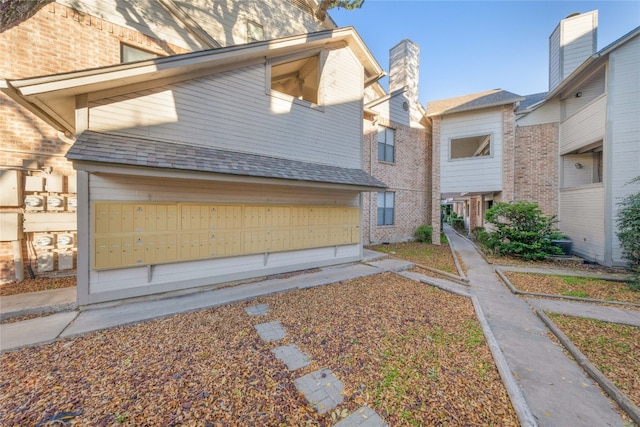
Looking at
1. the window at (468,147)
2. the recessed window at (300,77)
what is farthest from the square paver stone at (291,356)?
the window at (468,147)

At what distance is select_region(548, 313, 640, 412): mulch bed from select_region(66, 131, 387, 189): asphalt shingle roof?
5284mm

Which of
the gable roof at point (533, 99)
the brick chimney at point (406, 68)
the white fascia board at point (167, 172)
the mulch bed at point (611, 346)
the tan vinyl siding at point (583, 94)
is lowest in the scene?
the mulch bed at point (611, 346)

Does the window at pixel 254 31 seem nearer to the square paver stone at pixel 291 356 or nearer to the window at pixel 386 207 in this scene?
the window at pixel 386 207

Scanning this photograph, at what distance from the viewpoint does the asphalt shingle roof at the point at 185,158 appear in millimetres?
4027

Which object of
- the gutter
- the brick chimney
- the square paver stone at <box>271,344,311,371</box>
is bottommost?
the square paver stone at <box>271,344,311,371</box>

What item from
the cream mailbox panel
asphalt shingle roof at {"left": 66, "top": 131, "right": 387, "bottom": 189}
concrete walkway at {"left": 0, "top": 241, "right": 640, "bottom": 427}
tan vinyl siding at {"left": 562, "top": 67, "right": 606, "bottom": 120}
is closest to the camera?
concrete walkway at {"left": 0, "top": 241, "right": 640, "bottom": 427}

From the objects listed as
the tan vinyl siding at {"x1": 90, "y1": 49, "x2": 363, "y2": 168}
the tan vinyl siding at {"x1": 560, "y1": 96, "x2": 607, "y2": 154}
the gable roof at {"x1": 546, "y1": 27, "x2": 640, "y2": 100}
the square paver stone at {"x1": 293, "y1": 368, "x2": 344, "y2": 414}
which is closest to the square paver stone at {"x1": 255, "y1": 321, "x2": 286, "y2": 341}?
the square paver stone at {"x1": 293, "y1": 368, "x2": 344, "y2": 414}

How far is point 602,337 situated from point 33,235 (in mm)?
11930

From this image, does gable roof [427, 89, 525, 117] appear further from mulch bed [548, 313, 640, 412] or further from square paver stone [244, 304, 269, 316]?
square paver stone [244, 304, 269, 316]

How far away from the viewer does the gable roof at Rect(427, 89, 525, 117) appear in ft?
36.3

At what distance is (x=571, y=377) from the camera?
3.00 meters

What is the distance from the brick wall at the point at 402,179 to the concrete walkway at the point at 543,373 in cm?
685

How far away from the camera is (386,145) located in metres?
12.4

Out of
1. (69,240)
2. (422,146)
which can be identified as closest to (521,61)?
(422,146)
